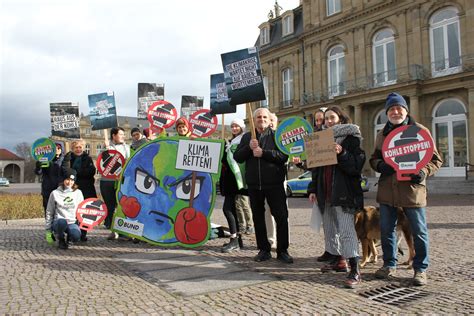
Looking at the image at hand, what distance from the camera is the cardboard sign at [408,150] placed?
13.7ft

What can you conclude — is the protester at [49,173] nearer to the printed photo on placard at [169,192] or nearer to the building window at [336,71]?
the printed photo on placard at [169,192]

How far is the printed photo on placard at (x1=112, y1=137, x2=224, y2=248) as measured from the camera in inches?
240

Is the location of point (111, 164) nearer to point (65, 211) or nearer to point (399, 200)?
point (65, 211)

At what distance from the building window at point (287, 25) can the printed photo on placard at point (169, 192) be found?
30673mm

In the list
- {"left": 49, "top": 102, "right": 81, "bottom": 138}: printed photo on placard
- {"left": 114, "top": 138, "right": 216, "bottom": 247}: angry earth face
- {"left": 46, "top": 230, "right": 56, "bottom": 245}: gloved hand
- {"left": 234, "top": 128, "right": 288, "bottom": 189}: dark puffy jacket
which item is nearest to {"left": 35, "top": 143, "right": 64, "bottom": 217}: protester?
{"left": 49, "top": 102, "right": 81, "bottom": 138}: printed photo on placard

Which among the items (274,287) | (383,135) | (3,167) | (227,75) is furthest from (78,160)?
(3,167)

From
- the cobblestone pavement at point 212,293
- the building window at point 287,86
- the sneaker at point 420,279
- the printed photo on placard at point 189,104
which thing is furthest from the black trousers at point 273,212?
the building window at point 287,86

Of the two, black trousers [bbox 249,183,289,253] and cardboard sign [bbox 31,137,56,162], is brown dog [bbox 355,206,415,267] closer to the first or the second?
black trousers [bbox 249,183,289,253]

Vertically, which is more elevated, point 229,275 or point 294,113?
point 294,113

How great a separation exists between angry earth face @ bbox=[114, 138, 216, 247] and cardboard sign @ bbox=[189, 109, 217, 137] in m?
1.80

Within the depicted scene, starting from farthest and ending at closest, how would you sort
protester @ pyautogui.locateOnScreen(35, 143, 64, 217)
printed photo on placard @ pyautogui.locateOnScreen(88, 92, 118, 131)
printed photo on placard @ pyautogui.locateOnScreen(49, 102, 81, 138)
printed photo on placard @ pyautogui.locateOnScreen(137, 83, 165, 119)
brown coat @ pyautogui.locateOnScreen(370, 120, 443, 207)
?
printed photo on placard @ pyautogui.locateOnScreen(137, 83, 165, 119) < printed photo on placard @ pyautogui.locateOnScreen(49, 102, 81, 138) < printed photo on placard @ pyautogui.locateOnScreen(88, 92, 118, 131) < protester @ pyautogui.locateOnScreen(35, 143, 64, 217) < brown coat @ pyautogui.locateOnScreen(370, 120, 443, 207)

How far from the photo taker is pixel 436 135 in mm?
23719

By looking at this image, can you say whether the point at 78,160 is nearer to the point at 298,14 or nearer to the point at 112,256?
the point at 112,256

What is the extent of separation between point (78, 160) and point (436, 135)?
2241 cm
